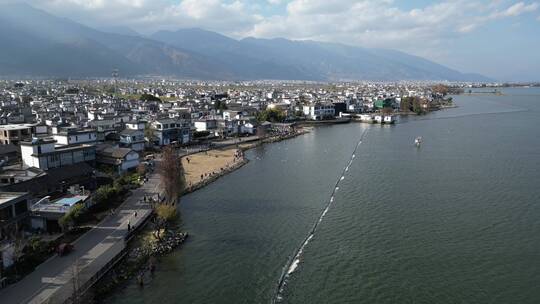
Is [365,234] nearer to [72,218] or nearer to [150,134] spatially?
[72,218]

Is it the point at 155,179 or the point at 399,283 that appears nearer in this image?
the point at 399,283

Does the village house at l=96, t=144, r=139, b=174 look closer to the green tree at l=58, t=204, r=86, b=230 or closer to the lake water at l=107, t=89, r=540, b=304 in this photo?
the lake water at l=107, t=89, r=540, b=304

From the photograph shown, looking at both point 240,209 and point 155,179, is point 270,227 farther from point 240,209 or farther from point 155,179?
point 155,179

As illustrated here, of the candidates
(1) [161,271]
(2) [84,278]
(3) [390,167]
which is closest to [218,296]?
(1) [161,271]

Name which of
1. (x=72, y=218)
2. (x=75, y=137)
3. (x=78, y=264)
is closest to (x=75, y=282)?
(x=78, y=264)

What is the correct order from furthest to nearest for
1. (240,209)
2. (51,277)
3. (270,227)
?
(240,209) < (270,227) < (51,277)

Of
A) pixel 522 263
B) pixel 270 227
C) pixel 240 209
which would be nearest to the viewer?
pixel 522 263

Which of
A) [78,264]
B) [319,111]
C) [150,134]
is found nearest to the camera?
[78,264]
